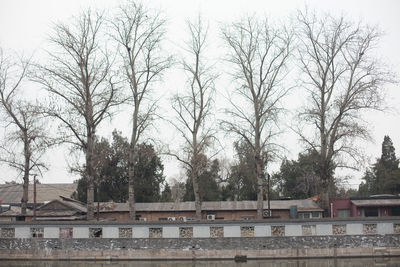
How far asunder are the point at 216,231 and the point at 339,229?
8689mm

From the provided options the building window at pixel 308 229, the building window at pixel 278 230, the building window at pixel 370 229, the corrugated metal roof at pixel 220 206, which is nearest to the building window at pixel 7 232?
the corrugated metal roof at pixel 220 206

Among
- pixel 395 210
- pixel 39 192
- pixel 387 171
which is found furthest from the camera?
pixel 39 192

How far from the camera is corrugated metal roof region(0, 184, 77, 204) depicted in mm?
73613

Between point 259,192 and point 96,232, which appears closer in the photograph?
point 96,232

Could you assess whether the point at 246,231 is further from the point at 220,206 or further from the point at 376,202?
the point at 376,202

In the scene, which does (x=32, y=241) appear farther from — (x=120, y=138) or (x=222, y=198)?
(x=222, y=198)

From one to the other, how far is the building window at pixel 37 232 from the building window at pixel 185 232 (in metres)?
10.4

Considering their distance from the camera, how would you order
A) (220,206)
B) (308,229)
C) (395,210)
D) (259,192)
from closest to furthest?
1. (308,229)
2. (259,192)
3. (395,210)
4. (220,206)

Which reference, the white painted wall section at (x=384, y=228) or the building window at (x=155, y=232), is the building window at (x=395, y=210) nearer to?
the white painted wall section at (x=384, y=228)

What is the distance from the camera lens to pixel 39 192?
76.9 meters

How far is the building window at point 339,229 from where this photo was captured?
3152 cm

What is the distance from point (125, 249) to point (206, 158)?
9197 mm

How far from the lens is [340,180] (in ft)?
179

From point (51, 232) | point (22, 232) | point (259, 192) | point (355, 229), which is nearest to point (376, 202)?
point (355, 229)
